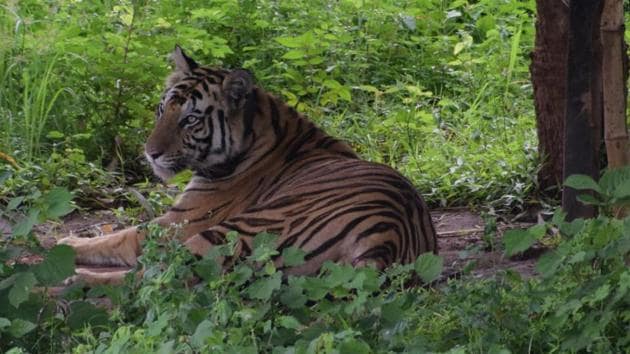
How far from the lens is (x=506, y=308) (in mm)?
4633

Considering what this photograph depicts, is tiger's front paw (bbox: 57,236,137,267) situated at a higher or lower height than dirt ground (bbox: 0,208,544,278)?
higher

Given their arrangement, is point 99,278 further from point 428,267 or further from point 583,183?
point 583,183

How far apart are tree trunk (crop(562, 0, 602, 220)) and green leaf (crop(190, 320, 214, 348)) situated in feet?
6.97

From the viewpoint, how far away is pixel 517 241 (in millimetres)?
4547

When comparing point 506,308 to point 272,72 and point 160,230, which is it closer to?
point 160,230

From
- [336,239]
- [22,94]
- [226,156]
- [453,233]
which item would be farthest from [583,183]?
[22,94]

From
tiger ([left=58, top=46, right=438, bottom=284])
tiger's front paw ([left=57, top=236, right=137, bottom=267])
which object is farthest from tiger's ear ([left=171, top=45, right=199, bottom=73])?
tiger's front paw ([left=57, top=236, right=137, bottom=267])

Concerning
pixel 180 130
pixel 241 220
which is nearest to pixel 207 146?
pixel 180 130

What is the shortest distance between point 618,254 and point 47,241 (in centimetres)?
395

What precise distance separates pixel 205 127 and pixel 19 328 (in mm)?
2210

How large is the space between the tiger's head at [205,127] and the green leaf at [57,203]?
1.95 m

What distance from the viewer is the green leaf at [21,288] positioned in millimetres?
4688

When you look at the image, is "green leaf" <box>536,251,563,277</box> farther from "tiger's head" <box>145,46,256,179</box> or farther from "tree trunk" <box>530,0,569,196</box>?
"tree trunk" <box>530,0,569,196</box>

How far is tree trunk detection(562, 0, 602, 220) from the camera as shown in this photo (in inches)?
218
